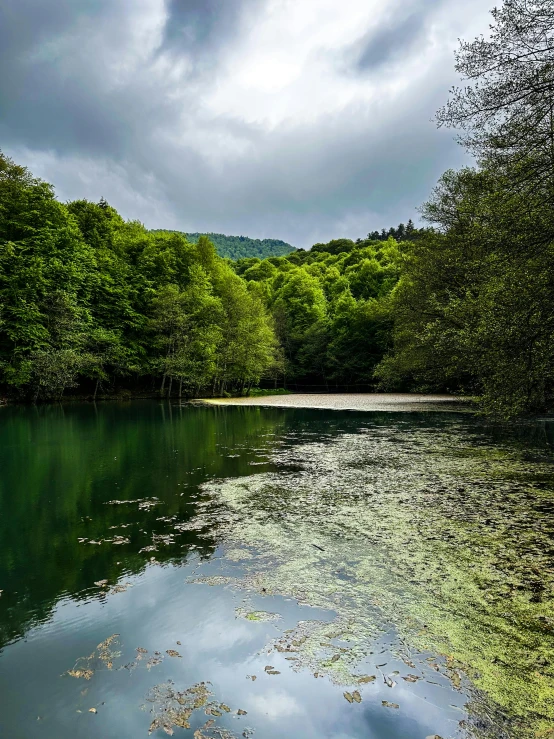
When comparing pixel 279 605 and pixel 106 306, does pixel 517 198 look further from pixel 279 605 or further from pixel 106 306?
pixel 106 306

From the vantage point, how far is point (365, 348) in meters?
59.0

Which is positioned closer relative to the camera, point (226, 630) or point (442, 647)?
point (442, 647)

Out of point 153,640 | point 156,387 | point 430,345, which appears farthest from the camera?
point 156,387

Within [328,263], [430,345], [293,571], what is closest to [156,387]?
[430,345]

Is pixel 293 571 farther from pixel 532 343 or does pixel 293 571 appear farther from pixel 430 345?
pixel 430 345

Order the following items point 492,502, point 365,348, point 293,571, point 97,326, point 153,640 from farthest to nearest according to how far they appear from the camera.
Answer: point 365,348 → point 97,326 → point 492,502 → point 293,571 → point 153,640

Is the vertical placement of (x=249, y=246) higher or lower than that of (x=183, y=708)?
higher

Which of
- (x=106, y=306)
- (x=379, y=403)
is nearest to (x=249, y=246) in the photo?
(x=106, y=306)

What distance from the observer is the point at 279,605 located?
459cm

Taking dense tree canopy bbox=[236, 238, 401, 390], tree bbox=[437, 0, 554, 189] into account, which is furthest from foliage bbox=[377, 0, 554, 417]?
dense tree canopy bbox=[236, 238, 401, 390]

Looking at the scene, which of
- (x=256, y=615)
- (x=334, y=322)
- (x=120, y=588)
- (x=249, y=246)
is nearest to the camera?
(x=256, y=615)

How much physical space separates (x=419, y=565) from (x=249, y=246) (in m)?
165

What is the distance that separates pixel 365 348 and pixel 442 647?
5634 centimetres

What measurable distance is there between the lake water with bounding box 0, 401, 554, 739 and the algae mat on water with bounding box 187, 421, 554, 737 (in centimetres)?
2
